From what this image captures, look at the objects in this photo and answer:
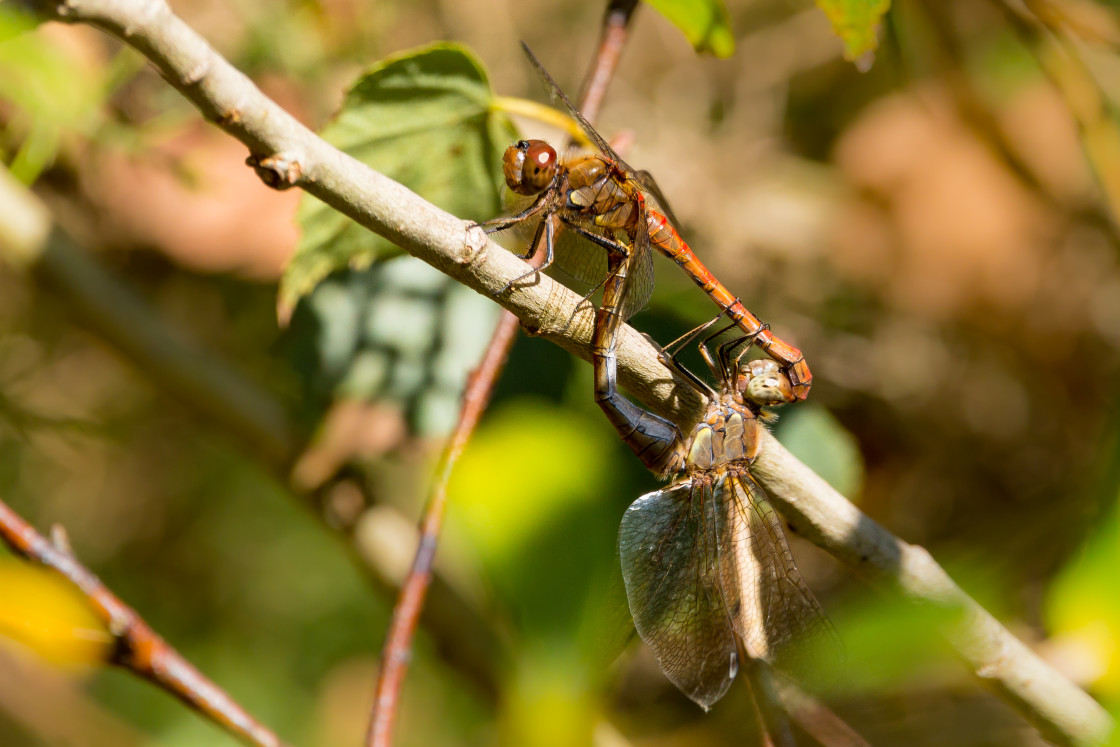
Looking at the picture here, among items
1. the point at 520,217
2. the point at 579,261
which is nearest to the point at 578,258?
the point at 579,261

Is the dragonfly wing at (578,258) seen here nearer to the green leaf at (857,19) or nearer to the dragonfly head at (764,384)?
the dragonfly head at (764,384)

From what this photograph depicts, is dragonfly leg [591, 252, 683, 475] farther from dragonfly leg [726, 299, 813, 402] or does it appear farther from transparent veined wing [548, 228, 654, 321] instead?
dragonfly leg [726, 299, 813, 402]

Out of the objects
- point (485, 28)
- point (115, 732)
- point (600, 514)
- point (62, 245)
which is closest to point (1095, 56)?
point (485, 28)

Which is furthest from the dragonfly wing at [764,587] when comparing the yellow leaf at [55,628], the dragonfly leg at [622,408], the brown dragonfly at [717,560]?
the yellow leaf at [55,628]

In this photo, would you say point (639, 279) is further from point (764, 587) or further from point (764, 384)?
point (764, 587)

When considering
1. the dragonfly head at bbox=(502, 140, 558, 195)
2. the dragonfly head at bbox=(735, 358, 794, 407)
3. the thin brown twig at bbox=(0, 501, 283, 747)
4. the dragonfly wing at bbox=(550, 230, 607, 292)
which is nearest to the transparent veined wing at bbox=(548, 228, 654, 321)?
the dragonfly wing at bbox=(550, 230, 607, 292)

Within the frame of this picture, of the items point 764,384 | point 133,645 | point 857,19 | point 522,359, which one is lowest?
point 133,645
